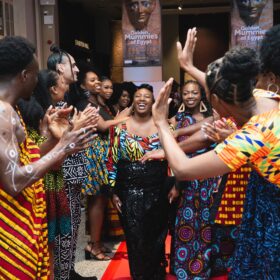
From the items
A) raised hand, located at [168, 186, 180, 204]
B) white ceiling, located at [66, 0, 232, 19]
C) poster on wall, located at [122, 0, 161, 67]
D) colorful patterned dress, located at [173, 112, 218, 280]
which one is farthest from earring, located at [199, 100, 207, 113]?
white ceiling, located at [66, 0, 232, 19]

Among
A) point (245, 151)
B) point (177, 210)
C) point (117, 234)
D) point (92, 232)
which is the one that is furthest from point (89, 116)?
point (117, 234)

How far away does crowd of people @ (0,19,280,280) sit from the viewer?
5.41 ft

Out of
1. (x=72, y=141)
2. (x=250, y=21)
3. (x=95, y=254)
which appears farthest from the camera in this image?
(x=250, y=21)

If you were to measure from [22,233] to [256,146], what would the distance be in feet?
3.11

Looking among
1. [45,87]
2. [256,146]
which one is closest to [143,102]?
[45,87]

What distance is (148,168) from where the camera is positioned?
3297 millimetres

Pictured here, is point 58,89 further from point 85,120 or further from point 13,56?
point 13,56

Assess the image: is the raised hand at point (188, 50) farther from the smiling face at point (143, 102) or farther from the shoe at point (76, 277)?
the shoe at point (76, 277)

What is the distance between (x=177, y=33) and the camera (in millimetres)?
10039

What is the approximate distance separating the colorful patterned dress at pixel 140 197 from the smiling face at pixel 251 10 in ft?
11.7

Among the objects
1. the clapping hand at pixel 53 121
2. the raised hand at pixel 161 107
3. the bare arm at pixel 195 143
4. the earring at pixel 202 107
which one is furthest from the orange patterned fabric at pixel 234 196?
the raised hand at pixel 161 107

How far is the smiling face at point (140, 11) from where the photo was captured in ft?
20.5

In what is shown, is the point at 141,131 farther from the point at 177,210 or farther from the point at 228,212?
the point at 228,212

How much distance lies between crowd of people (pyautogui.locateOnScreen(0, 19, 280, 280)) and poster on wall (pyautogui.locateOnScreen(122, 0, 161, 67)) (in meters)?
1.65
